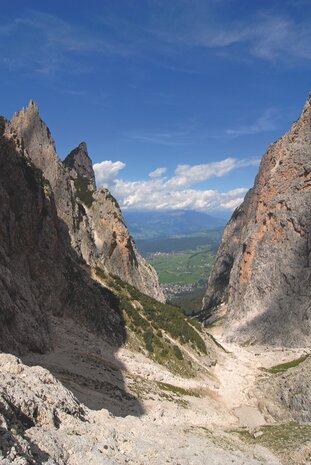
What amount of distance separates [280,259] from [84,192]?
5592cm

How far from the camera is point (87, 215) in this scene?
324ft

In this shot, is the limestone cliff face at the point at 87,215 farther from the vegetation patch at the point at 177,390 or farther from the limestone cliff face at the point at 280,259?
the vegetation patch at the point at 177,390

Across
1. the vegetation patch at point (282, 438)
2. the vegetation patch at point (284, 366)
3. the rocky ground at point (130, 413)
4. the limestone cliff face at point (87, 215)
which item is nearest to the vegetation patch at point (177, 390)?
the rocky ground at point (130, 413)

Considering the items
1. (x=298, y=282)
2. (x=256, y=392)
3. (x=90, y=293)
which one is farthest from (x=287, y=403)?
(x=298, y=282)

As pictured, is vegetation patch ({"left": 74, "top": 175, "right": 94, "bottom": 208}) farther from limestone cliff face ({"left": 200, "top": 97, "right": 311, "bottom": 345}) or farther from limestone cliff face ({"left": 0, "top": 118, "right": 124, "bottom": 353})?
limestone cliff face ({"left": 0, "top": 118, "right": 124, "bottom": 353})

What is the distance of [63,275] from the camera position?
49.4 m

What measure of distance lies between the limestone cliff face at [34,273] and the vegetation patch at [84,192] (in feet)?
164

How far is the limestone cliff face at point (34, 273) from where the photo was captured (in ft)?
112

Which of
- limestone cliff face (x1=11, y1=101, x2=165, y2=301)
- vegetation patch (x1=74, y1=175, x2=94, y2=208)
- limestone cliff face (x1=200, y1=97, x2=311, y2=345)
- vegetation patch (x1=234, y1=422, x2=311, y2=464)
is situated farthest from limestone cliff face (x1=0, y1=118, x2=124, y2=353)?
vegetation patch (x1=74, y1=175, x2=94, y2=208)

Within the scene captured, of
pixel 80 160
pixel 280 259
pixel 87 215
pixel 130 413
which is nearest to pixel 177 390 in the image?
pixel 130 413

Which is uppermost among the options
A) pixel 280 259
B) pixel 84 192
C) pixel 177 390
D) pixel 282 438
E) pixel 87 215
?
pixel 84 192

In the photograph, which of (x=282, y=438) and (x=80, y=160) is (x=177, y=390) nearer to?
(x=282, y=438)

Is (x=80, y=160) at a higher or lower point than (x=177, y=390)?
higher

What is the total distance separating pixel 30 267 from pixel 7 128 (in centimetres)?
→ 2028
